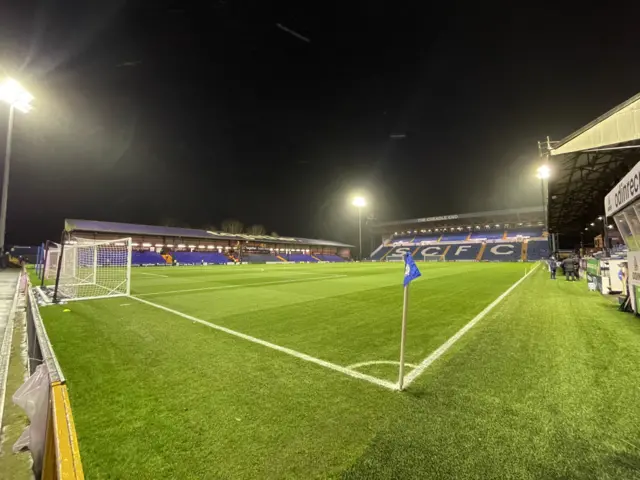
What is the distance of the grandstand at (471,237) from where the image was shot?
59.2 m

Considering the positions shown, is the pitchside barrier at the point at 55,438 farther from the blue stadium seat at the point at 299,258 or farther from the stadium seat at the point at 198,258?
the blue stadium seat at the point at 299,258

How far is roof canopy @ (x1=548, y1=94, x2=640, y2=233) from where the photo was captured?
27.2 ft

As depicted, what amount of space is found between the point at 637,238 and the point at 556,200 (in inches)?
650

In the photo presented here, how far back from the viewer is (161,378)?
3.68 m

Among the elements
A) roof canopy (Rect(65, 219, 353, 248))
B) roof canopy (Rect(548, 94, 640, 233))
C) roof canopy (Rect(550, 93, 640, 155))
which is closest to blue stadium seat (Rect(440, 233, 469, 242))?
roof canopy (Rect(65, 219, 353, 248))

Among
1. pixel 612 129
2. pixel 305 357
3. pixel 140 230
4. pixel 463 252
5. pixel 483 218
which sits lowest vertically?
pixel 305 357

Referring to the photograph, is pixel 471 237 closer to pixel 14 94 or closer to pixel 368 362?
pixel 368 362

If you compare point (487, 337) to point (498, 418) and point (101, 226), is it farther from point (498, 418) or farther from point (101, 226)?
point (101, 226)

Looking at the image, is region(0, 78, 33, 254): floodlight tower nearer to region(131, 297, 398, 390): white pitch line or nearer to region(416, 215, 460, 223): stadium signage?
region(131, 297, 398, 390): white pitch line

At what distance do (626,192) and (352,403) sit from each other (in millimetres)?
8576

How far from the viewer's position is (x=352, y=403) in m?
2.98

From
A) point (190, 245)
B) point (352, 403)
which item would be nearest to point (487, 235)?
point (190, 245)

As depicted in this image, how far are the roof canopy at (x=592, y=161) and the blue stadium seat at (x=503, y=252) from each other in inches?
1288

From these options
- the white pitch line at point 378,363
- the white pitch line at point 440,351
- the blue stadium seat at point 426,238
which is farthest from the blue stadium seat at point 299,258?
the white pitch line at point 378,363
